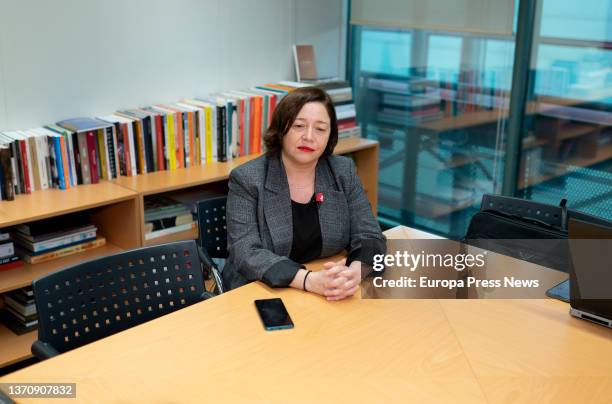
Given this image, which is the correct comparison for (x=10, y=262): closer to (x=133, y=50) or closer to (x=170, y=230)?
(x=170, y=230)

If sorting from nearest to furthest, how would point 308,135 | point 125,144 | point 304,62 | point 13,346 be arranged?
point 308,135 → point 13,346 → point 125,144 → point 304,62

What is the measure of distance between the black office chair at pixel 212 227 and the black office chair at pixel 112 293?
47 cm

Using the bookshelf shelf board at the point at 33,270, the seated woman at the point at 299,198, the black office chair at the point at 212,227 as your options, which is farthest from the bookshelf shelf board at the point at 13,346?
the seated woman at the point at 299,198

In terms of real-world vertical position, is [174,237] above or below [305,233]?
below

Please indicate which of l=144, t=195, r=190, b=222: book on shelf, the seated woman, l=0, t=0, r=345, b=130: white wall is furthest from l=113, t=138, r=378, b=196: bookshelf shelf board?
the seated woman

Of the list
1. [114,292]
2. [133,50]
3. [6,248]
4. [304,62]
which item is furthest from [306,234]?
[304,62]

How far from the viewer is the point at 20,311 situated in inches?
123

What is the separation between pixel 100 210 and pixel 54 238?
308 mm

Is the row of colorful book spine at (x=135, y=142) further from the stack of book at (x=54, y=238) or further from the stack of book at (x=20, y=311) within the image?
the stack of book at (x=20, y=311)

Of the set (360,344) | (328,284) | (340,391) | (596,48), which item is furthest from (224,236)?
(596,48)

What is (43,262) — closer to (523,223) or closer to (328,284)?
(328,284)

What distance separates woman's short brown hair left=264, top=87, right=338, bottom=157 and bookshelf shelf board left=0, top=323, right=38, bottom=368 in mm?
1405

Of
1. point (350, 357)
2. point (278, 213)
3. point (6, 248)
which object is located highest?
point (278, 213)

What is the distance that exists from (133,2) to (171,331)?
86.7 inches
